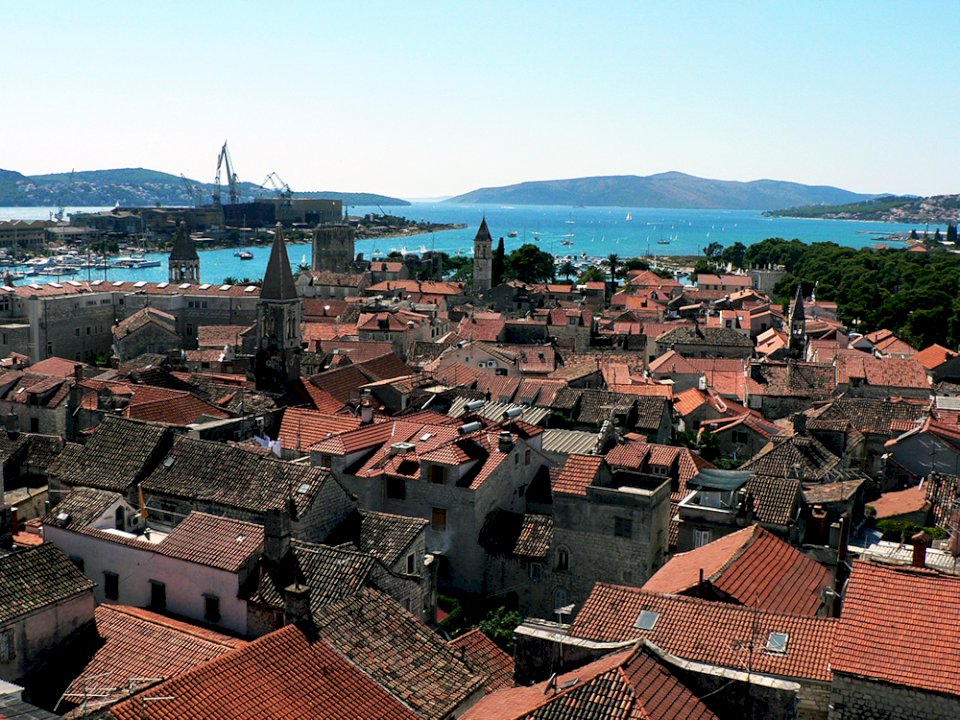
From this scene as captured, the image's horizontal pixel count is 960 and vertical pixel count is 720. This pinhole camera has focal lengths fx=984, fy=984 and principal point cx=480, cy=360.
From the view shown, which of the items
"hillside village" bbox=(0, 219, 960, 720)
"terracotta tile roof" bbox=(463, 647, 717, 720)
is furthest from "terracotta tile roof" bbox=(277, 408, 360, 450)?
"terracotta tile roof" bbox=(463, 647, 717, 720)

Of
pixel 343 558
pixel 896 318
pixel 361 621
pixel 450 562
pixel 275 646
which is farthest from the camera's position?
pixel 896 318

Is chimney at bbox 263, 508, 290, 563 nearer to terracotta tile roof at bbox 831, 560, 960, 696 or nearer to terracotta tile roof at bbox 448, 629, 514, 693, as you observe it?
terracotta tile roof at bbox 448, 629, 514, 693

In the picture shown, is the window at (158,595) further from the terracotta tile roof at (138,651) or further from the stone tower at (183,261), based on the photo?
the stone tower at (183,261)

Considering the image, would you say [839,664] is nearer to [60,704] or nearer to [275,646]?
[275,646]

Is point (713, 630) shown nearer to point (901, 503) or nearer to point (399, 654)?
point (399, 654)

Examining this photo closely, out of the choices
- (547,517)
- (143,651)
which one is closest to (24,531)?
(143,651)

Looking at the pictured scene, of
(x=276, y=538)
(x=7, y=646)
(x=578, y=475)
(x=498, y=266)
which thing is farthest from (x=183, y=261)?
(x=7, y=646)
